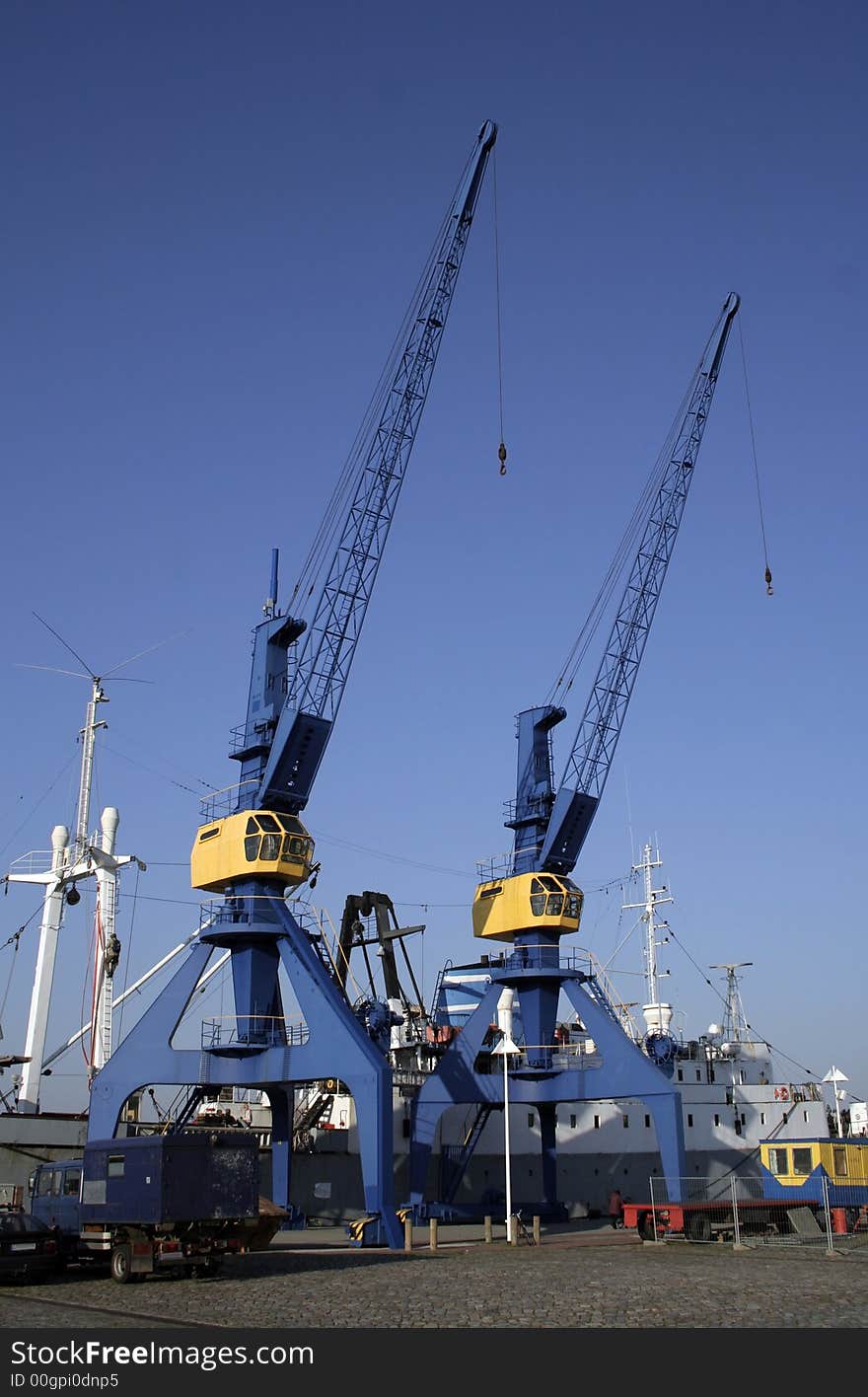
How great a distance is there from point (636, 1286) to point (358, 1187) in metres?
33.0

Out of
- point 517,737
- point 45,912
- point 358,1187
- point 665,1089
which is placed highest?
point 517,737

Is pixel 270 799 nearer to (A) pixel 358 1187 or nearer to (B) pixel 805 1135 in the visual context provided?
(A) pixel 358 1187

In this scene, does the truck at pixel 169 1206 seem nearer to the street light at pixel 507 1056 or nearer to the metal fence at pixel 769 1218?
the street light at pixel 507 1056

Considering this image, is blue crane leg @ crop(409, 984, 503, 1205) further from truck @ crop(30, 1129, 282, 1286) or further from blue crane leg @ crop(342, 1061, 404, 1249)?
truck @ crop(30, 1129, 282, 1286)

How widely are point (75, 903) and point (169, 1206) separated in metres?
35.0

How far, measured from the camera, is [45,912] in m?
57.7

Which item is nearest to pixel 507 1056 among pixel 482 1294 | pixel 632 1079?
pixel 632 1079

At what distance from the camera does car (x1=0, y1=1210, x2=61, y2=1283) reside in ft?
87.6

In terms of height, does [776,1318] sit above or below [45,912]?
below

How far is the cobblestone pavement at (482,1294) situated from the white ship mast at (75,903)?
78.8 ft

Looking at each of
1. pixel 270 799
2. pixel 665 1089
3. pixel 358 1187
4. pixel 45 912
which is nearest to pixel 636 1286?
pixel 665 1089

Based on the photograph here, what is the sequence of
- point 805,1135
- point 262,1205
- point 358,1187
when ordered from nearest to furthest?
point 262,1205
point 358,1187
point 805,1135

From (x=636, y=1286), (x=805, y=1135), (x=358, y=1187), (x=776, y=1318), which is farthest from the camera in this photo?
(x=805, y=1135)

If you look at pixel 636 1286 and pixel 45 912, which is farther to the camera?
pixel 45 912
